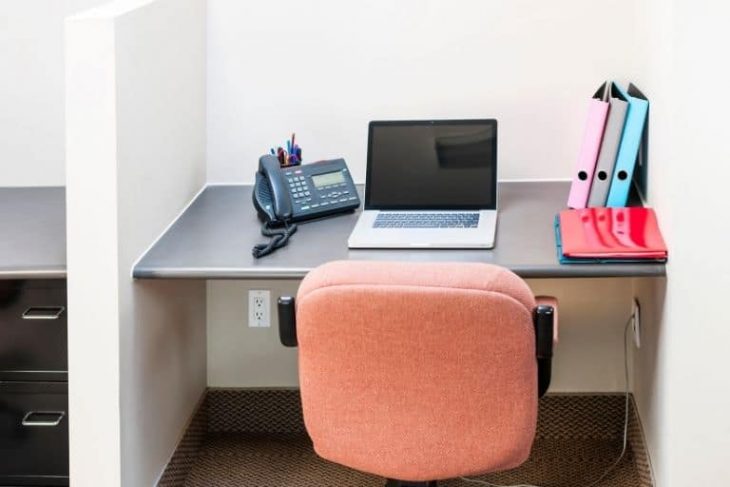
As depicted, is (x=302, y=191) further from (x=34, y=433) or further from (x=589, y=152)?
(x=34, y=433)

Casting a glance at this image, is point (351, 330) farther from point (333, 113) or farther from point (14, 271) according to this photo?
point (333, 113)

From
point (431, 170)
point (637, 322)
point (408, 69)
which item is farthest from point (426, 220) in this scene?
point (637, 322)

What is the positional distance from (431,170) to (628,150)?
46 cm

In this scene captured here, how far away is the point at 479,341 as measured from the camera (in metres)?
1.93

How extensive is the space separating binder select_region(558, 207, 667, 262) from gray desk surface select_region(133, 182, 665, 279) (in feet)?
0.08

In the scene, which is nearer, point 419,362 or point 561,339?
point 419,362

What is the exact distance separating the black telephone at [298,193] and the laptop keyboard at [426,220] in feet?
0.41

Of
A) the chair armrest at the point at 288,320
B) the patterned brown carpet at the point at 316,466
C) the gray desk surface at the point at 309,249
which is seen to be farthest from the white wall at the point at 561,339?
the chair armrest at the point at 288,320

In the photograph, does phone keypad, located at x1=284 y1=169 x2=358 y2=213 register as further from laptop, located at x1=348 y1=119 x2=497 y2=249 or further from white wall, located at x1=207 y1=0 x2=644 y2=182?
white wall, located at x1=207 y1=0 x2=644 y2=182

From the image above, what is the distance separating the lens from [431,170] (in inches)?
106

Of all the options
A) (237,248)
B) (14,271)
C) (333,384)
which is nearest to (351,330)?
(333,384)

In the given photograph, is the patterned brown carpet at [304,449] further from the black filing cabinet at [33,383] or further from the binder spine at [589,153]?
the binder spine at [589,153]

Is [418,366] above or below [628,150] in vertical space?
below

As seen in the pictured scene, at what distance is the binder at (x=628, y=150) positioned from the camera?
8.16 ft
